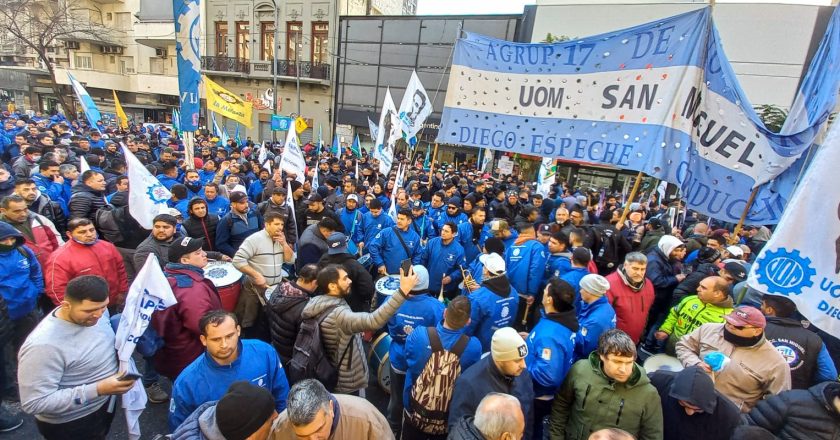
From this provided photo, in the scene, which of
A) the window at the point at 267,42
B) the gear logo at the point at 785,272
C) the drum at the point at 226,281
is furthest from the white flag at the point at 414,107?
the window at the point at 267,42

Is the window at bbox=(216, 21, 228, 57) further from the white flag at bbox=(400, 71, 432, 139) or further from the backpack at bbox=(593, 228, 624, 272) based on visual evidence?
the backpack at bbox=(593, 228, 624, 272)

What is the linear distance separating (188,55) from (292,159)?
2.60 metres

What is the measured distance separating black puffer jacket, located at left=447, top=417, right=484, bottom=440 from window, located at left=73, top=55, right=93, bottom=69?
41991 mm

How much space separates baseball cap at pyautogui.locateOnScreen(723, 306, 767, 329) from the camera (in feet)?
9.07

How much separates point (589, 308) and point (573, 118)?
2.04 meters

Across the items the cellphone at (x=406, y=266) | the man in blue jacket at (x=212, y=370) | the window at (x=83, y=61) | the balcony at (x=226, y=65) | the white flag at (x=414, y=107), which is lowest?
the man in blue jacket at (x=212, y=370)

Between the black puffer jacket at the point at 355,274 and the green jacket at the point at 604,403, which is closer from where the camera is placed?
the green jacket at the point at 604,403

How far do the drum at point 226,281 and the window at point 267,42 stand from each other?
2571 cm

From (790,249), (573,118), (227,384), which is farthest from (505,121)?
(227,384)

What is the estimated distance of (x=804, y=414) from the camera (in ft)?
7.59

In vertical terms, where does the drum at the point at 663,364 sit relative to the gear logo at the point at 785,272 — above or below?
below

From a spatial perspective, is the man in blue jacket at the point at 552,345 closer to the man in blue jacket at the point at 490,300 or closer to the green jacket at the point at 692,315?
the man in blue jacket at the point at 490,300

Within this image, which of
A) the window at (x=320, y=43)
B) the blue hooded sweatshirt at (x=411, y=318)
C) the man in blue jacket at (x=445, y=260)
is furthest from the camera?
the window at (x=320, y=43)

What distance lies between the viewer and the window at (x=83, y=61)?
31953mm
